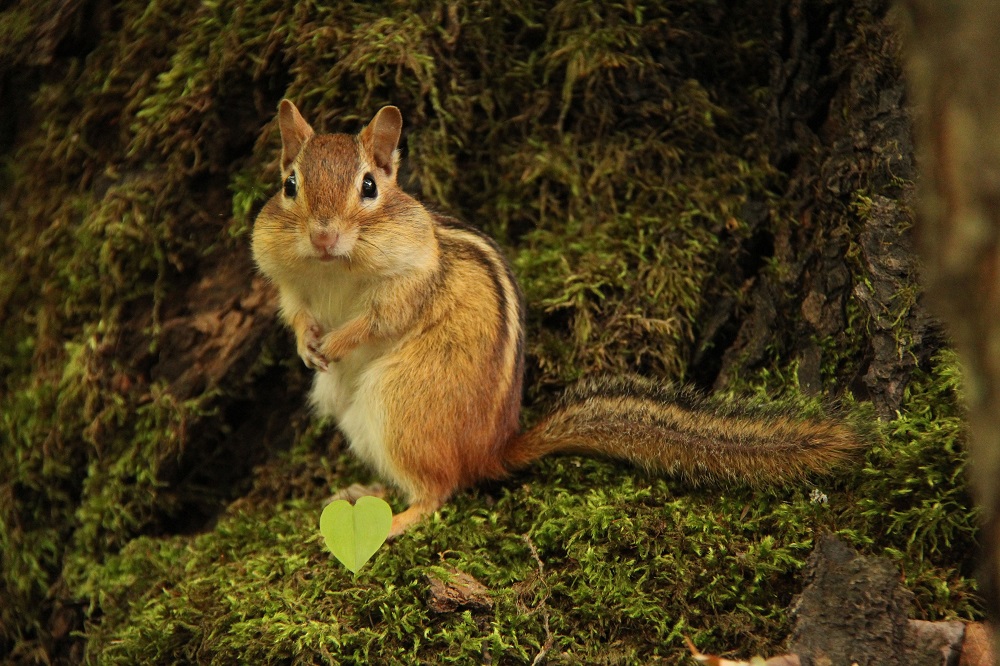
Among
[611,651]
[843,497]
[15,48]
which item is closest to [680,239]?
[843,497]

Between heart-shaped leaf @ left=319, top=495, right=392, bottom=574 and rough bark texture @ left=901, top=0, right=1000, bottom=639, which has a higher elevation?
rough bark texture @ left=901, top=0, right=1000, bottom=639

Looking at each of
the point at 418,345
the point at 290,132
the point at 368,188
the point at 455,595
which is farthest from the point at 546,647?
the point at 290,132

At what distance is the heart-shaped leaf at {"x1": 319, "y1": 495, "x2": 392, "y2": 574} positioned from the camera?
2.55 metres

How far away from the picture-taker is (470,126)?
11.7ft

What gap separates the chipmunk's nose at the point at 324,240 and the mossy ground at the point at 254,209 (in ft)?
2.68

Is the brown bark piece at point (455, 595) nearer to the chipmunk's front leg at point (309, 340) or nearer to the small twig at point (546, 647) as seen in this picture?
the small twig at point (546, 647)

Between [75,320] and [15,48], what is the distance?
45.1 inches

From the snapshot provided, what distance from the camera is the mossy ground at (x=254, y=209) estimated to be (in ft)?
10.8

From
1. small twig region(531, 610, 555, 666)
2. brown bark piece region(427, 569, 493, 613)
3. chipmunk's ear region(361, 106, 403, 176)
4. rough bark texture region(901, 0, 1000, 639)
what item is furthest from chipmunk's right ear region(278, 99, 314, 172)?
rough bark texture region(901, 0, 1000, 639)

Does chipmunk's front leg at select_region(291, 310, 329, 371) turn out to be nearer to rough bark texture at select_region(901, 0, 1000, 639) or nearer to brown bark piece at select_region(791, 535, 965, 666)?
brown bark piece at select_region(791, 535, 965, 666)

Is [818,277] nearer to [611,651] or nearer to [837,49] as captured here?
[837,49]

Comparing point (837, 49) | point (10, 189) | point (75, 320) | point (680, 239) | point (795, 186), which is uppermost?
point (837, 49)

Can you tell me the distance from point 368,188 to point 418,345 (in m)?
0.56

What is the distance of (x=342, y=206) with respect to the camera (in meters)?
2.83
